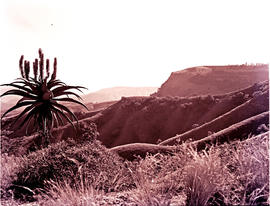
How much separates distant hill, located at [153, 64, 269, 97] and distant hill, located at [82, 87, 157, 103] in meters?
61.6

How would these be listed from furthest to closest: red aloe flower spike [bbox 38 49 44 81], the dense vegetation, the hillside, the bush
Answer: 1. the hillside
2. red aloe flower spike [bbox 38 49 44 81]
3. the bush
4. the dense vegetation

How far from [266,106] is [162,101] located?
2076 centimetres

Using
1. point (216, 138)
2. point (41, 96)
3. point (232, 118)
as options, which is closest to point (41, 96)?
point (41, 96)

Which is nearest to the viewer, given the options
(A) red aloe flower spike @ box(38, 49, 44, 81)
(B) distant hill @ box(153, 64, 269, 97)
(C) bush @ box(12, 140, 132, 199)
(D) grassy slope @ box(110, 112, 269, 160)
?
(C) bush @ box(12, 140, 132, 199)

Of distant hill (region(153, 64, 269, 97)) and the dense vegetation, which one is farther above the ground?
distant hill (region(153, 64, 269, 97))

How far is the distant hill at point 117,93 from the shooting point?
133375 mm

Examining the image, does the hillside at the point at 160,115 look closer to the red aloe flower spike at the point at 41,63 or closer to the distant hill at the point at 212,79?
the distant hill at the point at 212,79

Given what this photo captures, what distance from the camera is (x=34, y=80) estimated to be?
10.8m

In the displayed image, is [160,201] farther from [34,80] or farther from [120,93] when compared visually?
[120,93]

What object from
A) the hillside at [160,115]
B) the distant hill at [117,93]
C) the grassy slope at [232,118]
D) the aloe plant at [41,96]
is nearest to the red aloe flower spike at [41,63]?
the aloe plant at [41,96]

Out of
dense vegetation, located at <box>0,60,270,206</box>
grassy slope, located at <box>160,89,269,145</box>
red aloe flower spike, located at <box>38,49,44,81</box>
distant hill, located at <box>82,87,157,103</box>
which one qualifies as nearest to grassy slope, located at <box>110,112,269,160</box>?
dense vegetation, located at <box>0,60,270,206</box>

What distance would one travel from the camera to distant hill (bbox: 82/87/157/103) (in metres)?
133

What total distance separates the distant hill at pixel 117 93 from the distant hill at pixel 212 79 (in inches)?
2426

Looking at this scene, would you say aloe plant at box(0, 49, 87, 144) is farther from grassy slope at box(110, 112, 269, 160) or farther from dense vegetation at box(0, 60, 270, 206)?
grassy slope at box(110, 112, 269, 160)
